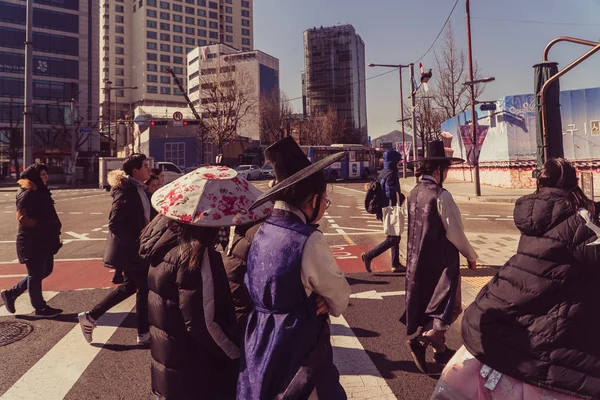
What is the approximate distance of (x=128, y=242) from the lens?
4.69 meters

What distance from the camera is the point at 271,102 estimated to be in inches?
2633

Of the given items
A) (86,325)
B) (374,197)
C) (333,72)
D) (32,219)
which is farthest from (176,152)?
(333,72)

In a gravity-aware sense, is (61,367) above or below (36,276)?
below

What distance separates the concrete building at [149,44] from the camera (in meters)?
99.6

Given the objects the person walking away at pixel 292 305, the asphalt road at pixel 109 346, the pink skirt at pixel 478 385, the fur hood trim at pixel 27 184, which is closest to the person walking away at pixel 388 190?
the asphalt road at pixel 109 346

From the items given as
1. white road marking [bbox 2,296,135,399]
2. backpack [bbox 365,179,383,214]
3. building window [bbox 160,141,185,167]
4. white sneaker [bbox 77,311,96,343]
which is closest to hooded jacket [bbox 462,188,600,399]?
white road marking [bbox 2,296,135,399]

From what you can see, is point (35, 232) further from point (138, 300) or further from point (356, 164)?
point (356, 164)

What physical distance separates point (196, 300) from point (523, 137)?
2817 centimetres

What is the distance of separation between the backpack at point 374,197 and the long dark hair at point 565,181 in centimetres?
464

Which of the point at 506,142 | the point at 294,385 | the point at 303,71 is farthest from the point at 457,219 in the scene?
the point at 303,71

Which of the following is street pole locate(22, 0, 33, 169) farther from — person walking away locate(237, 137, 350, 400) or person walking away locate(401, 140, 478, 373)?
person walking away locate(237, 137, 350, 400)

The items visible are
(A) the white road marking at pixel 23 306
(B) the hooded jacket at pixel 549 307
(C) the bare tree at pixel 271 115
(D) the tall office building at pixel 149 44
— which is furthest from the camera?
(D) the tall office building at pixel 149 44

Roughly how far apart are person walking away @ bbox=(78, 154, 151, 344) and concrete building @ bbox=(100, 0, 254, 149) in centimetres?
9770

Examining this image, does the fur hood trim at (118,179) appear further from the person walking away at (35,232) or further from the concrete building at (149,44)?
the concrete building at (149,44)
